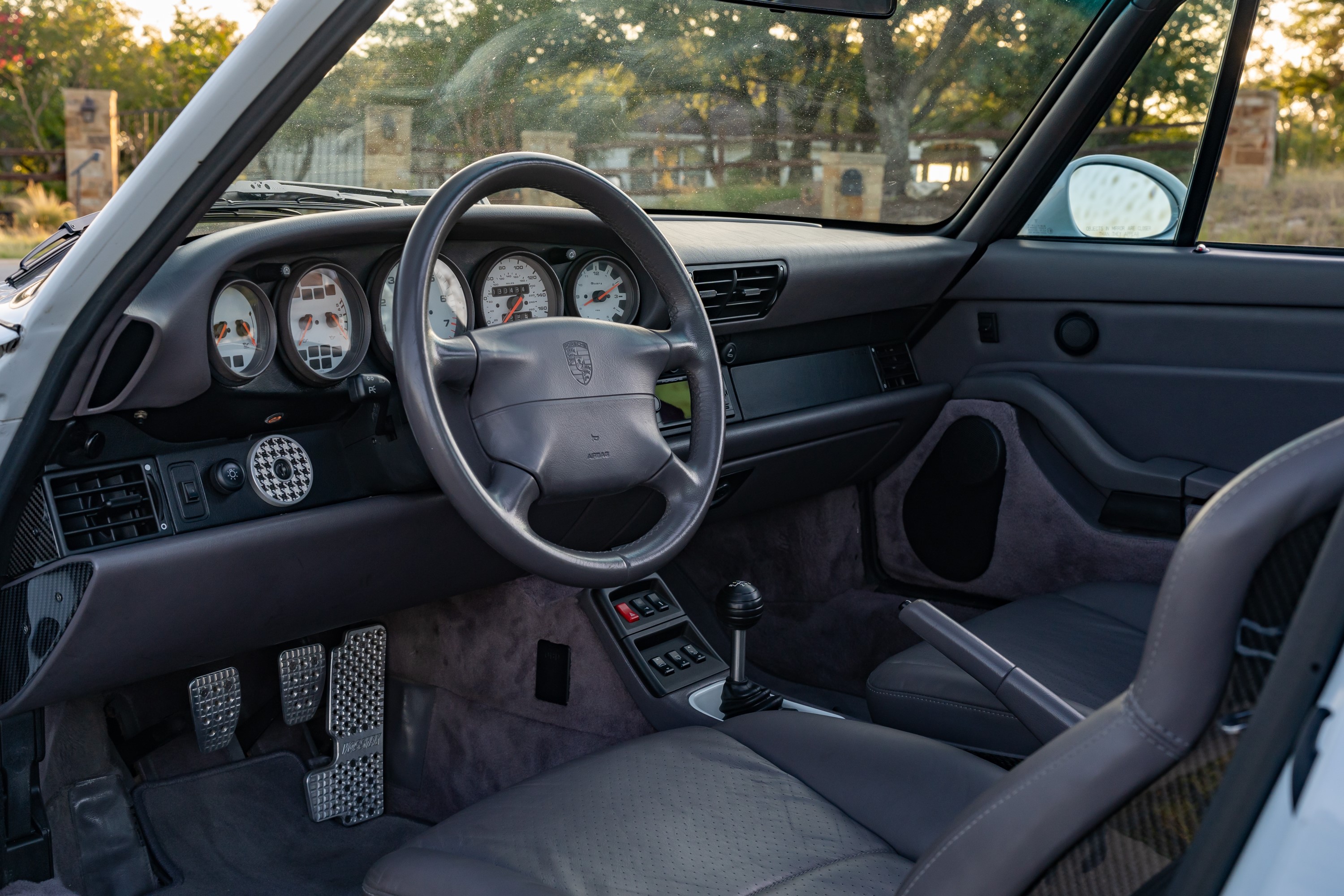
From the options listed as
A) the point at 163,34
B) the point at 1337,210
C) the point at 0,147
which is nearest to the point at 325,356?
the point at 1337,210

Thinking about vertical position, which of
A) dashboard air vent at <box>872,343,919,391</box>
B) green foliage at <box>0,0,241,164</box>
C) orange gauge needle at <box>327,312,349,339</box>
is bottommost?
dashboard air vent at <box>872,343,919,391</box>

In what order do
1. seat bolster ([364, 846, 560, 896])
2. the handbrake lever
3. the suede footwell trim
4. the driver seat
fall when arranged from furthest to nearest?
the suede footwell trim
the handbrake lever
seat bolster ([364, 846, 560, 896])
the driver seat

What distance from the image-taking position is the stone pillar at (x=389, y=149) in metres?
1.84

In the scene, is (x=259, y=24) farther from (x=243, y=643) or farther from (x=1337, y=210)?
(x=1337, y=210)

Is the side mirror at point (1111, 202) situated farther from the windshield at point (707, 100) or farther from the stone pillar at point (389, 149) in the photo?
the stone pillar at point (389, 149)

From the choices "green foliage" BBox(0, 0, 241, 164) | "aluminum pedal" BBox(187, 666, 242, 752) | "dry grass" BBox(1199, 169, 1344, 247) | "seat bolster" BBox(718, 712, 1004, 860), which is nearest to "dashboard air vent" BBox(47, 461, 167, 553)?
"aluminum pedal" BBox(187, 666, 242, 752)

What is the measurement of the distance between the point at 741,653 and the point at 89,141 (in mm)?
8333

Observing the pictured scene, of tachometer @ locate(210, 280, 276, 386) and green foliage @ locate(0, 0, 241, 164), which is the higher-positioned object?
green foliage @ locate(0, 0, 241, 164)

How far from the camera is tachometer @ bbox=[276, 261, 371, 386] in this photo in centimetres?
165

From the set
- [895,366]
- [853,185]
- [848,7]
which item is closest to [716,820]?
[848,7]

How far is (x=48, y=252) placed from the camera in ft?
5.79

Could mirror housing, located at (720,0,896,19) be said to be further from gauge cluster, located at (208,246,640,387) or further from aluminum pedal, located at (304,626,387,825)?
aluminum pedal, located at (304,626,387,825)

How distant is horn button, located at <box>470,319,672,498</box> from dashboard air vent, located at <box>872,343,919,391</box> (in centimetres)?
116

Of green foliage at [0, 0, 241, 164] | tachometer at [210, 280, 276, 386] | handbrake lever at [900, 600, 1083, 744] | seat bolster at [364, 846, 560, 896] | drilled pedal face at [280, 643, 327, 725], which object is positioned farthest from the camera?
green foliage at [0, 0, 241, 164]
